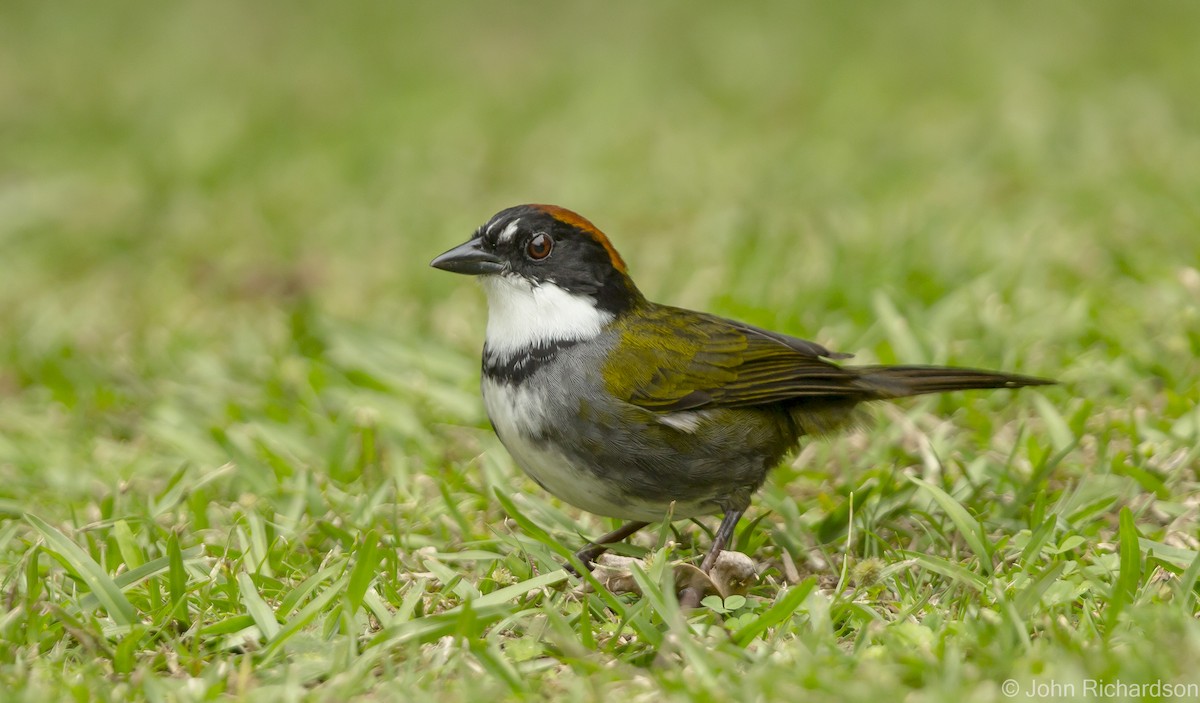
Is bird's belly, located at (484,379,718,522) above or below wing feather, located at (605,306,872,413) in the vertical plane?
below

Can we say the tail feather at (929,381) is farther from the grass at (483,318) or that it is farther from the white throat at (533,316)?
the white throat at (533,316)

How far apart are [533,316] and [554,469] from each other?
0.54m

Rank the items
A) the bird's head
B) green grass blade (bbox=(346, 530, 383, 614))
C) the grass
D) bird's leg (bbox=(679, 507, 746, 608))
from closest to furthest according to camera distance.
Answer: the grass
green grass blade (bbox=(346, 530, 383, 614))
bird's leg (bbox=(679, 507, 746, 608))
the bird's head

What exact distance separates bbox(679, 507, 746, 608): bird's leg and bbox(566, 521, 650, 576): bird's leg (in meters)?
0.28

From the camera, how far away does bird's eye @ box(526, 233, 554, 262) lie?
14.1 ft

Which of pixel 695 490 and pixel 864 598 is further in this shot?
pixel 695 490

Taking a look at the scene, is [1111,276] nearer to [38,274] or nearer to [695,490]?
[695,490]

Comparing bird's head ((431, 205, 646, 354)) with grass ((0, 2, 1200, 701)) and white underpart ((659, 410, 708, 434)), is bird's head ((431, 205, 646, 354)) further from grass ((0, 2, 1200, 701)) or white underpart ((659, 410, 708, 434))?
grass ((0, 2, 1200, 701))

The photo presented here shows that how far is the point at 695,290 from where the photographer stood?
6.64 metres

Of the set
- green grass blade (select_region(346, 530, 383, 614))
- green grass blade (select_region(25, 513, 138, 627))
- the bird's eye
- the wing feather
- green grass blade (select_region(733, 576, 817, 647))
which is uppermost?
the bird's eye

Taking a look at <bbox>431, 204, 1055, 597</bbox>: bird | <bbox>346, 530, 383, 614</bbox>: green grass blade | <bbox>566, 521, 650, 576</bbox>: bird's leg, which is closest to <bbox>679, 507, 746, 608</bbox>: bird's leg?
<bbox>431, 204, 1055, 597</bbox>: bird

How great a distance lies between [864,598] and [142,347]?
4047 mm

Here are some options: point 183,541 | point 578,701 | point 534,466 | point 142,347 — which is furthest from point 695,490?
point 142,347

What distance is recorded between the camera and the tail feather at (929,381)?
4.31 meters
